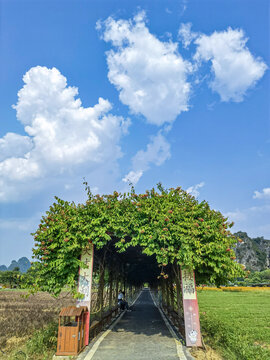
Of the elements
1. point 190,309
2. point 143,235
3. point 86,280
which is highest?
point 143,235

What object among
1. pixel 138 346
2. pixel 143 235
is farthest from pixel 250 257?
pixel 143 235

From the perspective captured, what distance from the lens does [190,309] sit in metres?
7.95

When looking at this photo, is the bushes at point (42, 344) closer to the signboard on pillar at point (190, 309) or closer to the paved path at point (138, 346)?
the paved path at point (138, 346)

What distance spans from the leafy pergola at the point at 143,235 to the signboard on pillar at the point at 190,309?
429 millimetres

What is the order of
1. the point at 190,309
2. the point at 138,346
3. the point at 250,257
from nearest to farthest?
the point at 138,346 < the point at 190,309 < the point at 250,257

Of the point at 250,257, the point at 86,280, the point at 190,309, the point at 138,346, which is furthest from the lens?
the point at 250,257

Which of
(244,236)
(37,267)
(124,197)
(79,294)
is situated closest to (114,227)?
(124,197)

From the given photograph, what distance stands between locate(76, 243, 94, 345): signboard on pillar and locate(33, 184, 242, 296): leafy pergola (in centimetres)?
23

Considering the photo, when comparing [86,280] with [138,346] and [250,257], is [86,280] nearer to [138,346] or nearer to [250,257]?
[138,346]

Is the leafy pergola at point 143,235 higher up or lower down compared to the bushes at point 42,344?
higher up

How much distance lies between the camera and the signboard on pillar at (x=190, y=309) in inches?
303

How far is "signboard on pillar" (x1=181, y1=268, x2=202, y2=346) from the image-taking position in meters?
7.68

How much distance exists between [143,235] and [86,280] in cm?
236

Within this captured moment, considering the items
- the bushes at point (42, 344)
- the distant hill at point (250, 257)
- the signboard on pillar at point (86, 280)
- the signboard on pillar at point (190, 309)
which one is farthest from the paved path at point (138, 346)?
the distant hill at point (250, 257)
